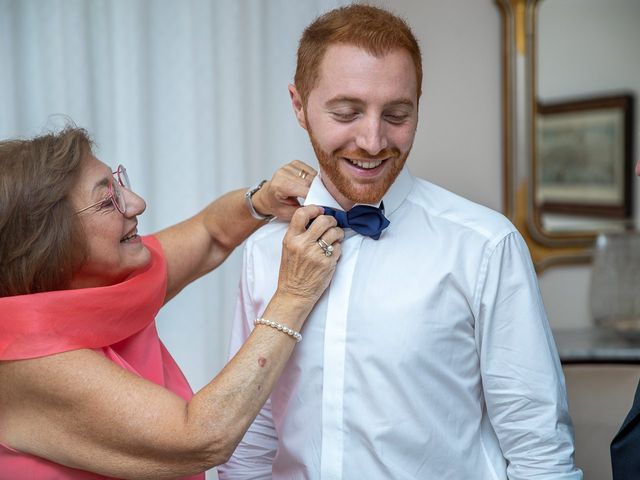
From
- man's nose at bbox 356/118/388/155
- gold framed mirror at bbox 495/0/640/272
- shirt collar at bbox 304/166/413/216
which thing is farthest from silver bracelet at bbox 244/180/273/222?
gold framed mirror at bbox 495/0/640/272

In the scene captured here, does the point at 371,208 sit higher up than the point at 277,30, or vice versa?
the point at 277,30

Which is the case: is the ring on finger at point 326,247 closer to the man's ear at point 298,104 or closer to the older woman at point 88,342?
the older woman at point 88,342

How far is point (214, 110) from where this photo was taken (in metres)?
2.60

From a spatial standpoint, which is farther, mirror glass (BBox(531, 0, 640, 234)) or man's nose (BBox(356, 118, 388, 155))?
mirror glass (BBox(531, 0, 640, 234))

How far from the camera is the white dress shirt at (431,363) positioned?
4.64 feet

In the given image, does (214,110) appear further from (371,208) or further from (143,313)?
(371,208)

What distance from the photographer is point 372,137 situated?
4.70 feet

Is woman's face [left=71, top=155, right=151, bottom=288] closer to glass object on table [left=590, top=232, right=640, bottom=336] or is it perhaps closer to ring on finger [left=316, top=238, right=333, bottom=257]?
ring on finger [left=316, top=238, right=333, bottom=257]

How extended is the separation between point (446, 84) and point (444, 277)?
74.8 inches

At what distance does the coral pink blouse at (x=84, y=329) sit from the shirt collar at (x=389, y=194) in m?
0.41

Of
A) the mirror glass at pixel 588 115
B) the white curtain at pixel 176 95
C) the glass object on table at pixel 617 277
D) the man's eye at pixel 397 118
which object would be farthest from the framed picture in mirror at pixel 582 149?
the man's eye at pixel 397 118

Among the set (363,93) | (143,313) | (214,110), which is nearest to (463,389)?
(363,93)

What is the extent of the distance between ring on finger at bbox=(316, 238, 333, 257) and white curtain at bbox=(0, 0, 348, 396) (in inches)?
43.9

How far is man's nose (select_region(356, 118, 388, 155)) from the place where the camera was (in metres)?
1.43
